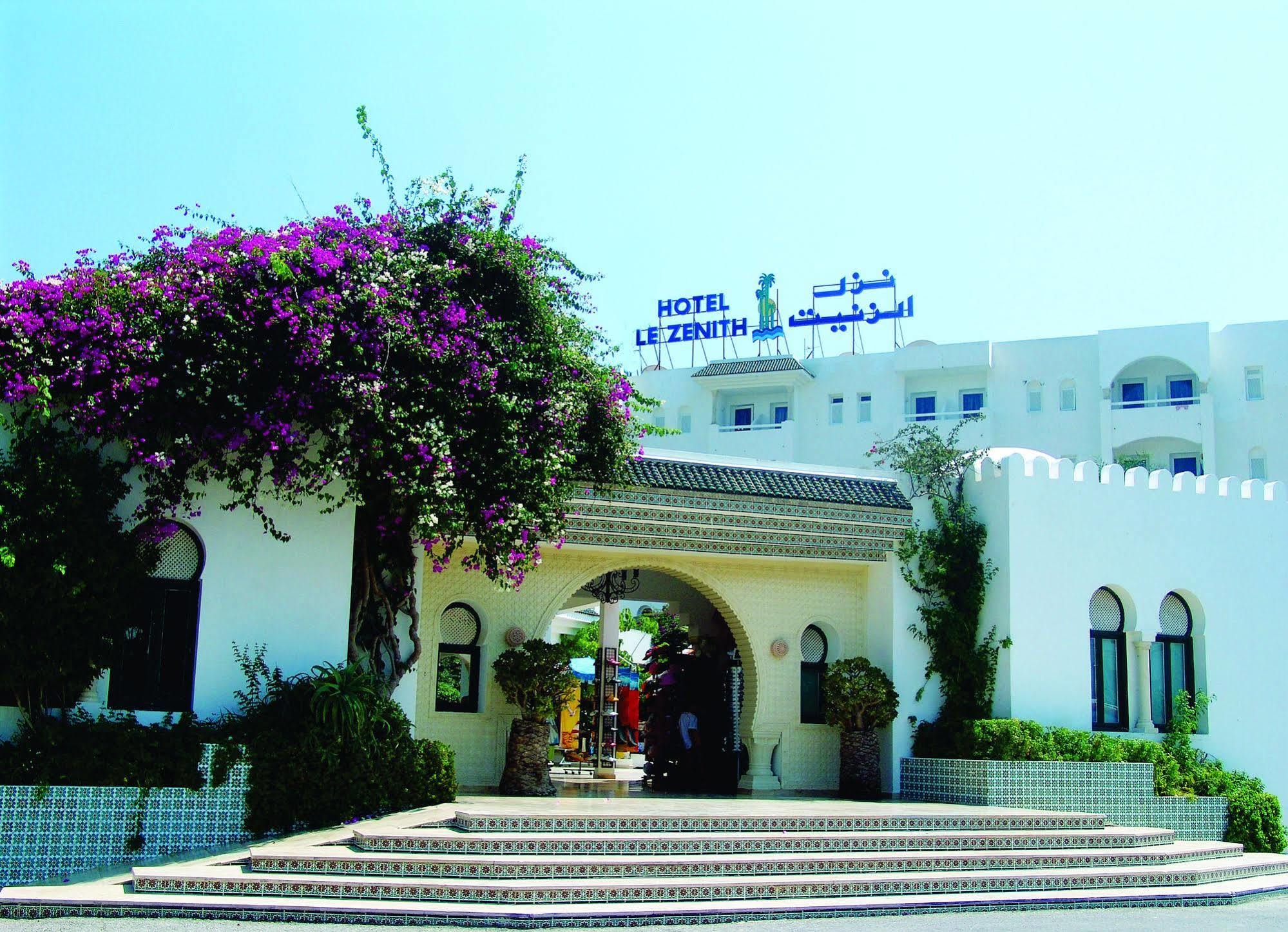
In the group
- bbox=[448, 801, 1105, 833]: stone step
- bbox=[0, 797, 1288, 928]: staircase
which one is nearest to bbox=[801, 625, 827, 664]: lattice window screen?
bbox=[448, 801, 1105, 833]: stone step

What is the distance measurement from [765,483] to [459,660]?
154 inches

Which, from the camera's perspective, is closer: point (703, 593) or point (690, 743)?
point (703, 593)

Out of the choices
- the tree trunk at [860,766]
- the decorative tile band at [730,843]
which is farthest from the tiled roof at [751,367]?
the decorative tile band at [730,843]

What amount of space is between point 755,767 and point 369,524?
578 cm

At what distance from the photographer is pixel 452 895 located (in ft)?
30.2

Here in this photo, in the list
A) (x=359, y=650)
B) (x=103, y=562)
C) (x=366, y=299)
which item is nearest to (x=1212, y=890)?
(x=359, y=650)

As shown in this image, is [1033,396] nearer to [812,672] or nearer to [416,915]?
[812,672]

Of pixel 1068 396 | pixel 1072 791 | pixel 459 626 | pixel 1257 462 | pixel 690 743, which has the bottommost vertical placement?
pixel 1072 791

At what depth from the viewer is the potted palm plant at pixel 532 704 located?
1330 cm

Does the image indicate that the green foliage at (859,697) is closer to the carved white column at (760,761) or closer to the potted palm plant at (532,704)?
the carved white column at (760,761)

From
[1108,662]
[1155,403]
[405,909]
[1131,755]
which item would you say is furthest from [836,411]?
[405,909]

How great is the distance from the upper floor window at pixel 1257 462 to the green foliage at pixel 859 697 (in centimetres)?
2676

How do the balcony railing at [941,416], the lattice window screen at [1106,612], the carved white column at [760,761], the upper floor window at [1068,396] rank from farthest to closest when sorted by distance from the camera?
the balcony railing at [941,416]
the upper floor window at [1068,396]
the lattice window screen at [1106,612]
the carved white column at [760,761]

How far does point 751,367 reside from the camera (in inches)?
1644
